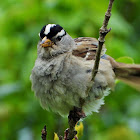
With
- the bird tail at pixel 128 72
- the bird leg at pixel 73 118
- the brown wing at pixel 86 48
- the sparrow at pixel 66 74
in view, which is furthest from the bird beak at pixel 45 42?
the bird tail at pixel 128 72

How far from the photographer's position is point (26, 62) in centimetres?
524

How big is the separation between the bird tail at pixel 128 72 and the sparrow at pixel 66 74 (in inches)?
10.3

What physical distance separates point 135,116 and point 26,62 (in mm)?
1428

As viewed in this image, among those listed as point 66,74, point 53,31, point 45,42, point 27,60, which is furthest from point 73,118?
point 27,60

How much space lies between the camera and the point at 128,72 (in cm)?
494

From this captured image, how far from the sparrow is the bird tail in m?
0.26

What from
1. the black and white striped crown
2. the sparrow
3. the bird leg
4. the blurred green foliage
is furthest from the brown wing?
the blurred green foliage

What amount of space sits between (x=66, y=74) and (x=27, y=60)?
1106mm

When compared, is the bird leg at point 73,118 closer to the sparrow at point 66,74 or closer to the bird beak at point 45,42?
the sparrow at point 66,74

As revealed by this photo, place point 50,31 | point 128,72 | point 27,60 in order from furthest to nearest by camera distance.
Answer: point 27,60 → point 128,72 → point 50,31

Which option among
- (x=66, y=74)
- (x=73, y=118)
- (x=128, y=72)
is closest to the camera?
(x=73, y=118)

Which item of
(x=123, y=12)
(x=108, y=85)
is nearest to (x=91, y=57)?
(x=108, y=85)

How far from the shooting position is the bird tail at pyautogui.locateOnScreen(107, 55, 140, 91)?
490cm

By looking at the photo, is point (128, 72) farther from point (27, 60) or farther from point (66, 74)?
point (27, 60)
